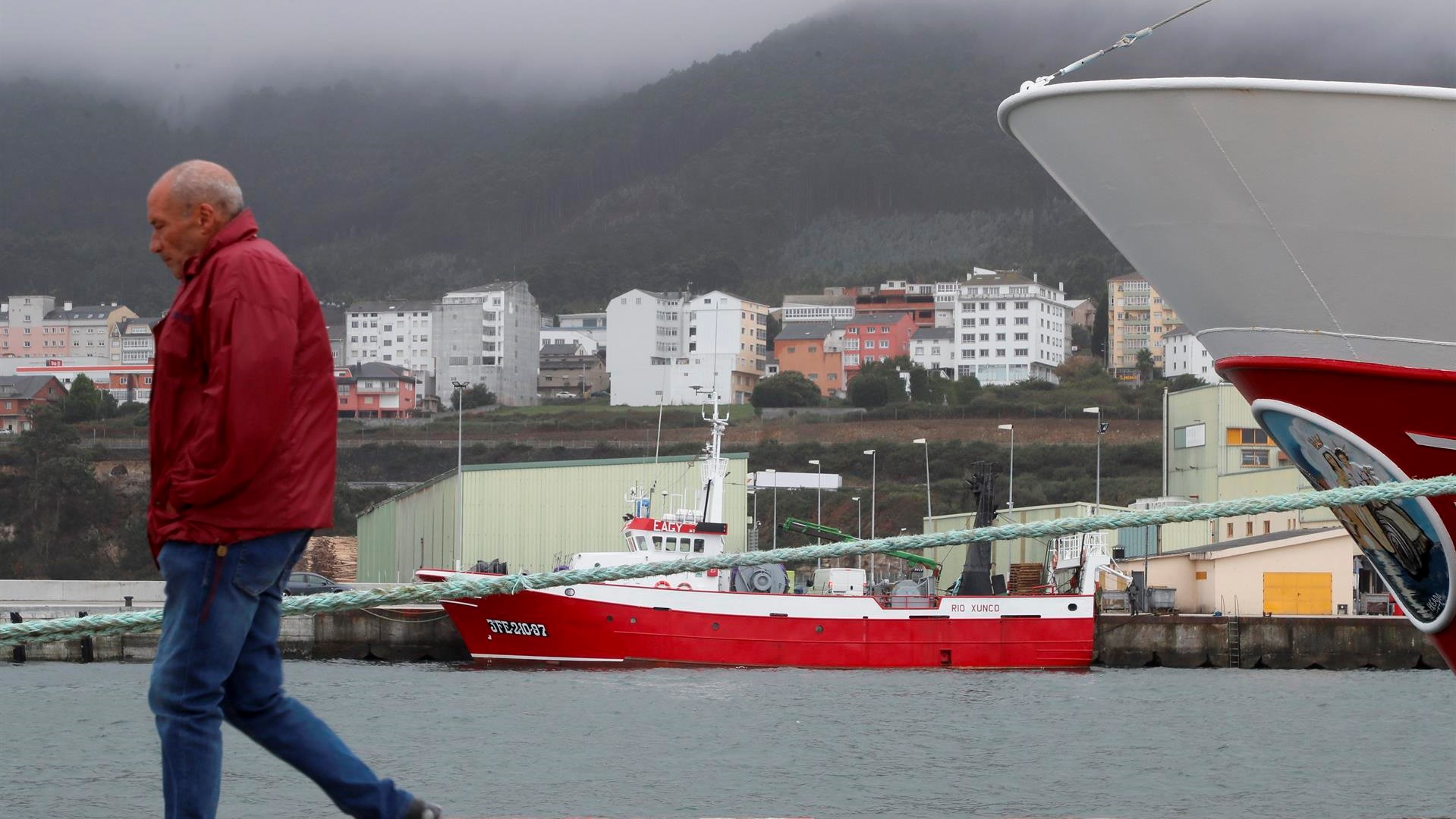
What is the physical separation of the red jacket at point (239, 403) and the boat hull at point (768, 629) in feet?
81.5

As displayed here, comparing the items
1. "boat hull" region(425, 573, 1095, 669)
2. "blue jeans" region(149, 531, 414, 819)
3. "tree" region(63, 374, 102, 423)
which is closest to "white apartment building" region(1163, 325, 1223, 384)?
"tree" region(63, 374, 102, 423)

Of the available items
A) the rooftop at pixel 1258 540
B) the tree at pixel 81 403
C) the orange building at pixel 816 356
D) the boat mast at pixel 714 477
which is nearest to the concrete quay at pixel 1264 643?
the rooftop at pixel 1258 540

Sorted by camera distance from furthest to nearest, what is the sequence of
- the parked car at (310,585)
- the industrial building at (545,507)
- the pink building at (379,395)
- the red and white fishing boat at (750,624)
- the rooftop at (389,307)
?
the rooftop at (389,307), the pink building at (379,395), the industrial building at (545,507), the parked car at (310,585), the red and white fishing boat at (750,624)

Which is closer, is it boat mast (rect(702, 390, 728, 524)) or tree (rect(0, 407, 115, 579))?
boat mast (rect(702, 390, 728, 524))

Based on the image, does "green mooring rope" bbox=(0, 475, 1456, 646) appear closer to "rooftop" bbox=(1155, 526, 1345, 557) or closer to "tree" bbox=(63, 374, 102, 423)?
"rooftop" bbox=(1155, 526, 1345, 557)

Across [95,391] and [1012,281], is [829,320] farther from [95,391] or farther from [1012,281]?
[95,391]

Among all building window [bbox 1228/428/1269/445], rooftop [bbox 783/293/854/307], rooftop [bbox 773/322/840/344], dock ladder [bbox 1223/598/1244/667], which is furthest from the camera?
rooftop [bbox 783/293/854/307]

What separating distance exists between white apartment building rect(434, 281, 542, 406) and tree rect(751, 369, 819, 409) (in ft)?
100.0

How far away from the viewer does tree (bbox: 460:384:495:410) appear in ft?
443

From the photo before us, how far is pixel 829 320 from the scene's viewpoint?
530 ft

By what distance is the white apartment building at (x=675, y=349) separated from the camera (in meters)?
135

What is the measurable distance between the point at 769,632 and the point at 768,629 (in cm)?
7

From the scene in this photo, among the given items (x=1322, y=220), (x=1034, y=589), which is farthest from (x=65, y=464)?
(x=1322, y=220)

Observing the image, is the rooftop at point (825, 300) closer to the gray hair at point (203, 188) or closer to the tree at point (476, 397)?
the tree at point (476, 397)
